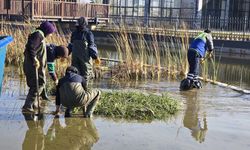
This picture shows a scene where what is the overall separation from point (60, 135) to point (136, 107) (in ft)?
5.71

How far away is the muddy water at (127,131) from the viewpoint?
603 centimetres

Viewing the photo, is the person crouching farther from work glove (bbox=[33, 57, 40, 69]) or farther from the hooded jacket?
the hooded jacket

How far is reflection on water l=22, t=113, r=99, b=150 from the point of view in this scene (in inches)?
233

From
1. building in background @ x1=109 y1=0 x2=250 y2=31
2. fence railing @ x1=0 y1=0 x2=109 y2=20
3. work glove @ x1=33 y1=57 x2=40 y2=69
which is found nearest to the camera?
work glove @ x1=33 y1=57 x2=40 y2=69

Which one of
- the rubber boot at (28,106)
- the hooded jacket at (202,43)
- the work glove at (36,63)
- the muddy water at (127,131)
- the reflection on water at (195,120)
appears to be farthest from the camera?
the hooded jacket at (202,43)

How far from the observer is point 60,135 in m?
6.36

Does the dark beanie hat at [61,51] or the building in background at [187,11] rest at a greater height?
the building in background at [187,11]

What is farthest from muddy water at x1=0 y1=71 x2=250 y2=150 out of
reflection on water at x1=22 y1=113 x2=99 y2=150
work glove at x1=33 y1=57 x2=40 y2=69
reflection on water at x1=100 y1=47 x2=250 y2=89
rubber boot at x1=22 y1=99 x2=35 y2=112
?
reflection on water at x1=100 y1=47 x2=250 y2=89

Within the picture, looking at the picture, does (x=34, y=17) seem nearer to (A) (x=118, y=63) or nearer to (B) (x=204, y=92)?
(A) (x=118, y=63)

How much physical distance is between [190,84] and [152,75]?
201cm

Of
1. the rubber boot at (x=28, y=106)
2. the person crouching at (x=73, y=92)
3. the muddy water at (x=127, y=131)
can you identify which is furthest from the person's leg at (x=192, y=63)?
the rubber boot at (x=28, y=106)

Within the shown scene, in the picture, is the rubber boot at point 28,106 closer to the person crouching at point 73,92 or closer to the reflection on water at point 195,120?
the person crouching at point 73,92

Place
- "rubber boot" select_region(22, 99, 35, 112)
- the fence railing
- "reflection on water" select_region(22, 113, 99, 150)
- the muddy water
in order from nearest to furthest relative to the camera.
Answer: "reflection on water" select_region(22, 113, 99, 150) → the muddy water → "rubber boot" select_region(22, 99, 35, 112) → the fence railing

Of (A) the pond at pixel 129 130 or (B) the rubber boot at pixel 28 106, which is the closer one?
(A) the pond at pixel 129 130
